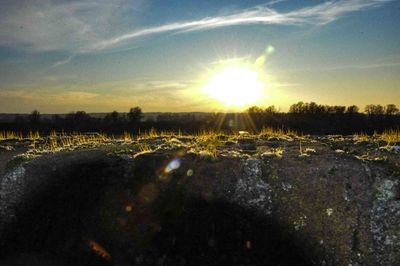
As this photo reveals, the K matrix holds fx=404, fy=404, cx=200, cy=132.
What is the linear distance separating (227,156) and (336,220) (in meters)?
5.27

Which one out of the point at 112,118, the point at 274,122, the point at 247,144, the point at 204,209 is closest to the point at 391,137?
the point at 247,144

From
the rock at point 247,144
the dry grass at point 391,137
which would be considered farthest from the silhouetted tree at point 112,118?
the dry grass at point 391,137

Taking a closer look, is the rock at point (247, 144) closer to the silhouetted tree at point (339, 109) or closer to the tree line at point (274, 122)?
the tree line at point (274, 122)

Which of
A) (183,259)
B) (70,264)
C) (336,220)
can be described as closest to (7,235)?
(70,264)

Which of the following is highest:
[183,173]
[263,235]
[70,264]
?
[183,173]

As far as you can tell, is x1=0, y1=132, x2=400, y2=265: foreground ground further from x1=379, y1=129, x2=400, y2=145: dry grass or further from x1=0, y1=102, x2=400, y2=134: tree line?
x1=0, y1=102, x2=400, y2=134: tree line

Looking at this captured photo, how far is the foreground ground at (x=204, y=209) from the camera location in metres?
14.3

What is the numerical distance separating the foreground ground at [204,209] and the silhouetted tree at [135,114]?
11975 centimetres

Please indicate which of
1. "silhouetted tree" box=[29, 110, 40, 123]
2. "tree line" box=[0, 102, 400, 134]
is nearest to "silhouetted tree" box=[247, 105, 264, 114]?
"tree line" box=[0, 102, 400, 134]

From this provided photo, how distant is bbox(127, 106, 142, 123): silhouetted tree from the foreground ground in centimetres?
11975

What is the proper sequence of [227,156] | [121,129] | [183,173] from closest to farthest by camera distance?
[183,173] < [227,156] < [121,129]

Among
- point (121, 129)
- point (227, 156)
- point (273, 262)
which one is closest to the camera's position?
point (273, 262)

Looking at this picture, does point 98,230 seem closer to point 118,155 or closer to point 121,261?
point 121,261

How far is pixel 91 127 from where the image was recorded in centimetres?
11912
